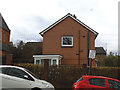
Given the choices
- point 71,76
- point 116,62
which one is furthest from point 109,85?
point 116,62

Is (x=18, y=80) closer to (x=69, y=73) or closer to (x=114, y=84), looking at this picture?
(x=114, y=84)

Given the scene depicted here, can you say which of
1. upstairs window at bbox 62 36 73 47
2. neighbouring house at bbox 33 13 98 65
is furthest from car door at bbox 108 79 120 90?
upstairs window at bbox 62 36 73 47

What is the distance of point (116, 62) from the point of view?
24.6 meters

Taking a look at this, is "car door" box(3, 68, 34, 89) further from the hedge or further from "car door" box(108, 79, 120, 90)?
the hedge

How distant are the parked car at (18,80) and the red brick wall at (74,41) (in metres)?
13.2

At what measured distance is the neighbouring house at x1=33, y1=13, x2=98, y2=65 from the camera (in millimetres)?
22844

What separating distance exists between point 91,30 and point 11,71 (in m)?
15.2

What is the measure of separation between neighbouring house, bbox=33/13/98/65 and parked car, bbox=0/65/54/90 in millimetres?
12815

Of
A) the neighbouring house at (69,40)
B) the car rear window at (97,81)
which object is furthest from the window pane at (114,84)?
the neighbouring house at (69,40)

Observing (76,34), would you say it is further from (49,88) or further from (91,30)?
(49,88)

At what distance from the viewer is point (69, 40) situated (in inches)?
912

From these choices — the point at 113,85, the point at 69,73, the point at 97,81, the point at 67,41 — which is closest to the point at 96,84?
the point at 97,81

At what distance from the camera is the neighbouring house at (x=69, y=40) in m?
22.8

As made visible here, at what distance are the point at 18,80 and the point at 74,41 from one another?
1434cm
